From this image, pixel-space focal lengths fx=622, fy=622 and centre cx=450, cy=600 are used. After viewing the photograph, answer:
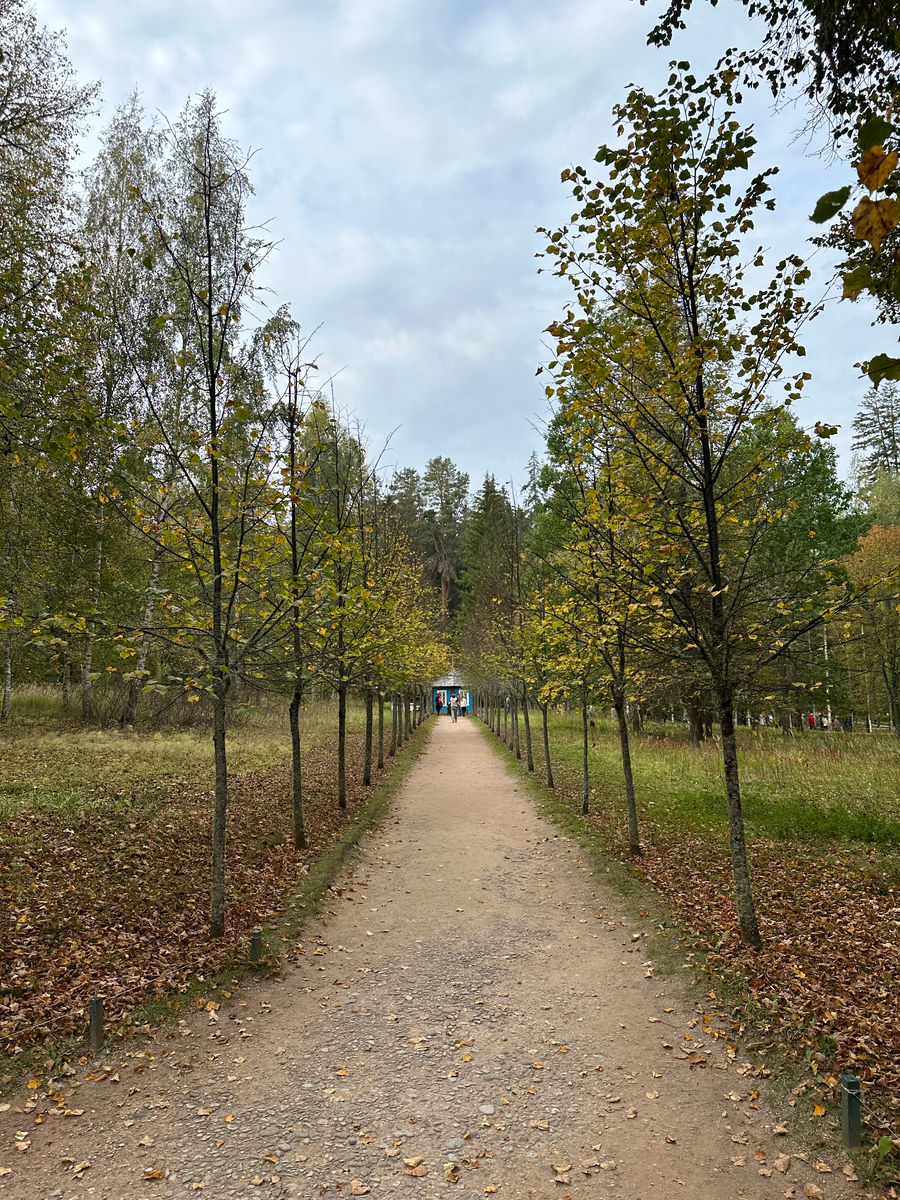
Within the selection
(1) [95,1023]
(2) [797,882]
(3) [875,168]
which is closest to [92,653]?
(1) [95,1023]

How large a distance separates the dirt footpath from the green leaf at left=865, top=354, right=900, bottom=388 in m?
3.72

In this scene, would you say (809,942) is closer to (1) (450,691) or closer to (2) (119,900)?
(2) (119,900)

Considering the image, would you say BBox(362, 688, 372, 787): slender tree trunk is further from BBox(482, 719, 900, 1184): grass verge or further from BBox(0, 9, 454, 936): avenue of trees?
BBox(482, 719, 900, 1184): grass verge

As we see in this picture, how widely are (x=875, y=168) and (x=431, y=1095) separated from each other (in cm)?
Result: 474

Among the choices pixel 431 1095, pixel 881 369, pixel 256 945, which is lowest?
pixel 431 1095

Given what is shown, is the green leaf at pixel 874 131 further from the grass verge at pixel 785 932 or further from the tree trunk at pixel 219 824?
the tree trunk at pixel 219 824

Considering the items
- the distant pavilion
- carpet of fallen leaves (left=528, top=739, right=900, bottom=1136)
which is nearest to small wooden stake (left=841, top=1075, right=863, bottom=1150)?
carpet of fallen leaves (left=528, top=739, right=900, bottom=1136)

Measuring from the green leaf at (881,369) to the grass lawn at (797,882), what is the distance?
13.0 feet

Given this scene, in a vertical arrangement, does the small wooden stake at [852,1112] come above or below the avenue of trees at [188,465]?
below

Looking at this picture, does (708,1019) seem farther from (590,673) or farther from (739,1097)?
(590,673)

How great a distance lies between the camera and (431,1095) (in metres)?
3.80

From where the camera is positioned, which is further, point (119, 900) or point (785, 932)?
point (119, 900)

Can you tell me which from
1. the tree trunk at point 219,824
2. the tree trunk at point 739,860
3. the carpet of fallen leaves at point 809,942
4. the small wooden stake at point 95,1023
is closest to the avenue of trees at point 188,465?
the tree trunk at point 219,824

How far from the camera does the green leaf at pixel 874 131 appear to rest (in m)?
1.04
